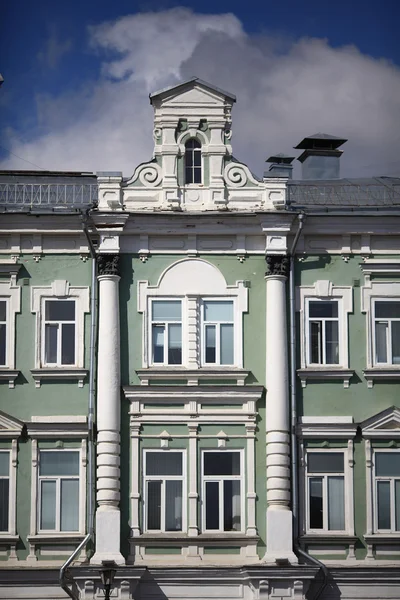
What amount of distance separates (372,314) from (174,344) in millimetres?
3689

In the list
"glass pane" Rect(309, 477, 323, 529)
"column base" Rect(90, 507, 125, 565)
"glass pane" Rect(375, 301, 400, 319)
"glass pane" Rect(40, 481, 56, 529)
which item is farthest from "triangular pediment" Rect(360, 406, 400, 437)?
"glass pane" Rect(40, 481, 56, 529)

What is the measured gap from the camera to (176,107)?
Answer: 25.6 metres

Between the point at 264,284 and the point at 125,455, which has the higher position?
the point at 264,284

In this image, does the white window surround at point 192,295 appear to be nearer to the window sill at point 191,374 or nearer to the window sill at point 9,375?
the window sill at point 191,374

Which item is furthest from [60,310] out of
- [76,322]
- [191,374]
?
[191,374]

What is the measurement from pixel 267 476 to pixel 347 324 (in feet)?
10.5

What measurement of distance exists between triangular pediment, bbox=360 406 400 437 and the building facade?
0.04m

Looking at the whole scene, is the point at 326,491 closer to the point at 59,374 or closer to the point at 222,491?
the point at 222,491

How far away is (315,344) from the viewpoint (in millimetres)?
25328

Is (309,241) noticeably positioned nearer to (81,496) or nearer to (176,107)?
(176,107)

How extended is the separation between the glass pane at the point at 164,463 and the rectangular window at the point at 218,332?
1.80 meters

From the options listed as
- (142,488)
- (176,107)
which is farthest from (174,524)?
(176,107)

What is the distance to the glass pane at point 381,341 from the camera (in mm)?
25359

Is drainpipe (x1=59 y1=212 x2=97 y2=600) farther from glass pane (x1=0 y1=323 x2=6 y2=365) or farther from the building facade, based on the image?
glass pane (x1=0 y1=323 x2=6 y2=365)
